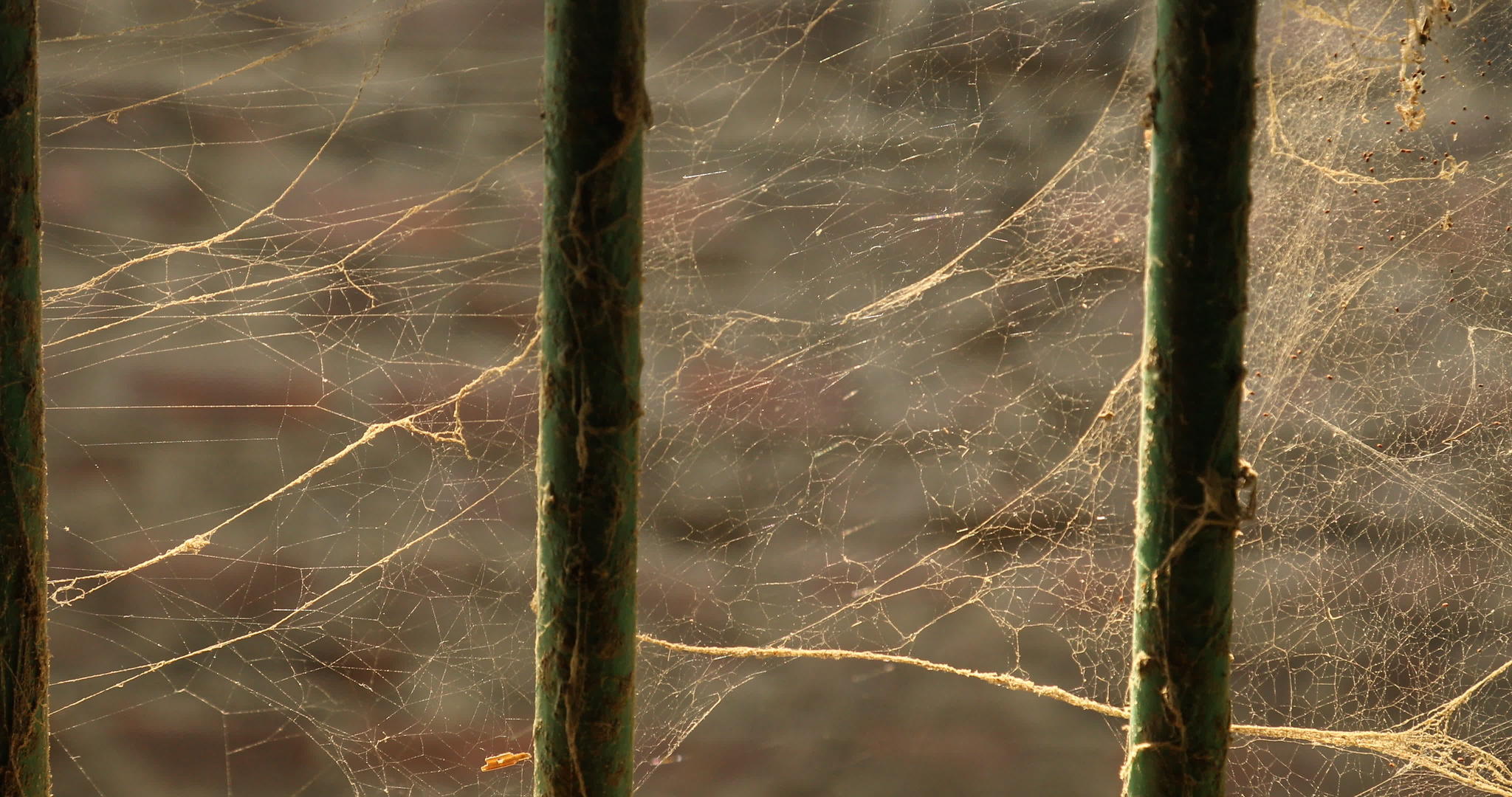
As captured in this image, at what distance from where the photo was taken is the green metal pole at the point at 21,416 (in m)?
0.97

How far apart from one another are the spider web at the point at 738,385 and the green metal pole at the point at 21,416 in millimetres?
393

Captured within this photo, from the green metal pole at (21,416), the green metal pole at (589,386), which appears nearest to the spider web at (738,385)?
the green metal pole at (21,416)

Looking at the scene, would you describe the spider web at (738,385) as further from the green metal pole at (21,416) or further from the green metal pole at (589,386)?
the green metal pole at (589,386)

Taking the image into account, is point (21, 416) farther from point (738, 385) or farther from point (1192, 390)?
point (1192, 390)

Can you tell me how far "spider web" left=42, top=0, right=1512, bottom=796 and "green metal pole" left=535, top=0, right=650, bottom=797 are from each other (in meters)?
0.51

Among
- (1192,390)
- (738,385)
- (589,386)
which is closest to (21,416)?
(589,386)

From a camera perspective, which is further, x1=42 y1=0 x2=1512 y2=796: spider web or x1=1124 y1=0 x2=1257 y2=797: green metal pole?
x1=42 y1=0 x2=1512 y2=796: spider web

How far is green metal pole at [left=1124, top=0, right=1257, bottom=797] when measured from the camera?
91 centimetres

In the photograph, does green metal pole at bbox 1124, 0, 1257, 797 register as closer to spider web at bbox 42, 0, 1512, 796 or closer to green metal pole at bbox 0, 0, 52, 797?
spider web at bbox 42, 0, 1512, 796

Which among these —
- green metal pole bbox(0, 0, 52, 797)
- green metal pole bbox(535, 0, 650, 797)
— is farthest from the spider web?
green metal pole bbox(535, 0, 650, 797)

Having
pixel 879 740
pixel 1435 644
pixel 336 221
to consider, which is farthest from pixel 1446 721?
pixel 336 221

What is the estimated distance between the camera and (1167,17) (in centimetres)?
93

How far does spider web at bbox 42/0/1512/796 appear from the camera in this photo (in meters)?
1.42

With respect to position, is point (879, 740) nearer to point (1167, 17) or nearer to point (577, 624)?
point (577, 624)
